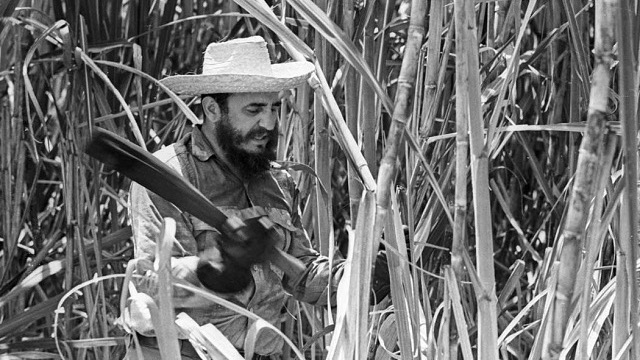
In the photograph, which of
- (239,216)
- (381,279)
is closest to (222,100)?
(239,216)

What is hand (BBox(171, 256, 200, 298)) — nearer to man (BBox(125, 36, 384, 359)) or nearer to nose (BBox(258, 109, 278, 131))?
man (BBox(125, 36, 384, 359))

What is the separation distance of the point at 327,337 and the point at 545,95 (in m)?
0.60

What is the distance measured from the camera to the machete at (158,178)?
2.24 feet

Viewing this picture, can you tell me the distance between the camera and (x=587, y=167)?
0.68 metres

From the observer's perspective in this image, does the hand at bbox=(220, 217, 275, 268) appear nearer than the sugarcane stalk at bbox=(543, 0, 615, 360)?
No

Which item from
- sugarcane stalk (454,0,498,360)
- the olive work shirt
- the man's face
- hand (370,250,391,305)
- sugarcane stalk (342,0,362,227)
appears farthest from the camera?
the man's face

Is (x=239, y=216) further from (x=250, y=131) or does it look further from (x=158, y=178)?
(x=158, y=178)

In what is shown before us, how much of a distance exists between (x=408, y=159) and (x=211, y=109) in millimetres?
553

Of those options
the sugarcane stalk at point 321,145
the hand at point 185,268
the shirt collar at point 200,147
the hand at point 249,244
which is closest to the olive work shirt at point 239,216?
the shirt collar at point 200,147

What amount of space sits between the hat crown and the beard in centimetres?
7

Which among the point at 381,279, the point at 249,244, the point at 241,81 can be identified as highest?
the point at 241,81

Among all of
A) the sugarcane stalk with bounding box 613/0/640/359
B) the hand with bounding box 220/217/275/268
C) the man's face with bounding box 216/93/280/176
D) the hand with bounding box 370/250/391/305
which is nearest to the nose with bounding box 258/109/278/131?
the man's face with bounding box 216/93/280/176

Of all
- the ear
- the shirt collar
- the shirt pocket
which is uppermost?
the ear

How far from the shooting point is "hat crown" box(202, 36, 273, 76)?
1.51 meters
